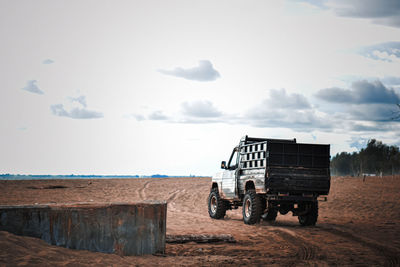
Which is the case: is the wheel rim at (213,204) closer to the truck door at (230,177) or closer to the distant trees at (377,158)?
the truck door at (230,177)

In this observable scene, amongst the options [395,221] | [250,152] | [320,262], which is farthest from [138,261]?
[395,221]

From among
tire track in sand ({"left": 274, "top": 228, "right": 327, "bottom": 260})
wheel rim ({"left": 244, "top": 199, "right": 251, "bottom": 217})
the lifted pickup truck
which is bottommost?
tire track in sand ({"left": 274, "top": 228, "right": 327, "bottom": 260})

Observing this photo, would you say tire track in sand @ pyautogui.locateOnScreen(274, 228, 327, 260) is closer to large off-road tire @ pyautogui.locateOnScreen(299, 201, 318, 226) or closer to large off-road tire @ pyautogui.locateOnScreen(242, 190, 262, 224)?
large off-road tire @ pyautogui.locateOnScreen(242, 190, 262, 224)

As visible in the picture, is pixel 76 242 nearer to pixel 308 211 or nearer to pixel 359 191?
pixel 308 211

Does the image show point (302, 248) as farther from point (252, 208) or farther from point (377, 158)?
point (377, 158)

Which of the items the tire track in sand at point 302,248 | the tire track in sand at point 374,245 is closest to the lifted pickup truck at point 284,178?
the tire track in sand at point 374,245

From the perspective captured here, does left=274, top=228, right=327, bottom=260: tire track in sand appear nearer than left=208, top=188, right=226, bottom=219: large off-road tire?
Yes

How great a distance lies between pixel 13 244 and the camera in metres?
6.88

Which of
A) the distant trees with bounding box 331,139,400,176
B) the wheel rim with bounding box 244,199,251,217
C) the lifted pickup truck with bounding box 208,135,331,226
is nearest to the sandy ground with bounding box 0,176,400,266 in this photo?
the wheel rim with bounding box 244,199,251,217

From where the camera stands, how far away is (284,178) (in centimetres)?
1473

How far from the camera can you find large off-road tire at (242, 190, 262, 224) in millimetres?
15039

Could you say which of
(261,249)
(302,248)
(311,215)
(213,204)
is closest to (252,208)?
(311,215)

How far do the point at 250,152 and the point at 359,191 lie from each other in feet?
56.2

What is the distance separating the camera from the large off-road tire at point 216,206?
17969 mm
